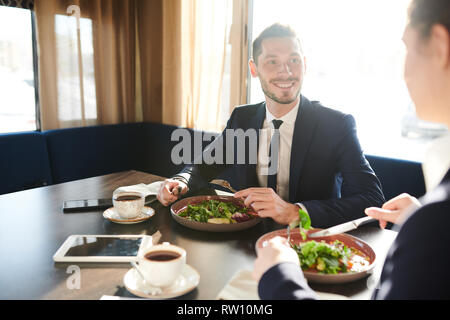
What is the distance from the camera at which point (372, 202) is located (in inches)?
56.8

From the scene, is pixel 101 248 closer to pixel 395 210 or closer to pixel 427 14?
pixel 395 210

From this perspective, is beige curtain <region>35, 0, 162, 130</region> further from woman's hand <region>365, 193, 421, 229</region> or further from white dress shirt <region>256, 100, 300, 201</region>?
woman's hand <region>365, 193, 421, 229</region>

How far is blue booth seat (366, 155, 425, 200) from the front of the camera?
6.67ft

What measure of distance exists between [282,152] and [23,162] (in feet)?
6.83

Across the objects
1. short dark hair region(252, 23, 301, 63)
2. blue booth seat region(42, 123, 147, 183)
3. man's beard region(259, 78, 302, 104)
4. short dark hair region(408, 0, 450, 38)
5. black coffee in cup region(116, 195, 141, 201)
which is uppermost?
short dark hair region(252, 23, 301, 63)

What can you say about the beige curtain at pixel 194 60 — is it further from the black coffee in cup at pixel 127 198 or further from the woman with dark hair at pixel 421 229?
the woman with dark hair at pixel 421 229

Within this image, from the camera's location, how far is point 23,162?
2812 millimetres

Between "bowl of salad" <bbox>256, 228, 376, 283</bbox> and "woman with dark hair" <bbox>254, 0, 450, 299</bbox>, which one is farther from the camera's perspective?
"bowl of salad" <bbox>256, 228, 376, 283</bbox>

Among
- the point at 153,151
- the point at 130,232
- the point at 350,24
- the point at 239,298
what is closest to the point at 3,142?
the point at 153,151

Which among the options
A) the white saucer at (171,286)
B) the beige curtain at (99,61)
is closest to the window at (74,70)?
the beige curtain at (99,61)

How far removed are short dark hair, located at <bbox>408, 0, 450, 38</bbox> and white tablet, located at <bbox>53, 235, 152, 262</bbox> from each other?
0.89m

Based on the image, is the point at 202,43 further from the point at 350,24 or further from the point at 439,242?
the point at 439,242

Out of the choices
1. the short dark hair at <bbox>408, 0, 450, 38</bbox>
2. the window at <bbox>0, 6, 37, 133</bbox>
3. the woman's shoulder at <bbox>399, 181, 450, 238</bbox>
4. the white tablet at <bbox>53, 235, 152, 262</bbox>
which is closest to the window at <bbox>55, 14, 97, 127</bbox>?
the window at <bbox>0, 6, 37, 133</bbox>

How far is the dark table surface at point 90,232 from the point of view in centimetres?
Result: 90
